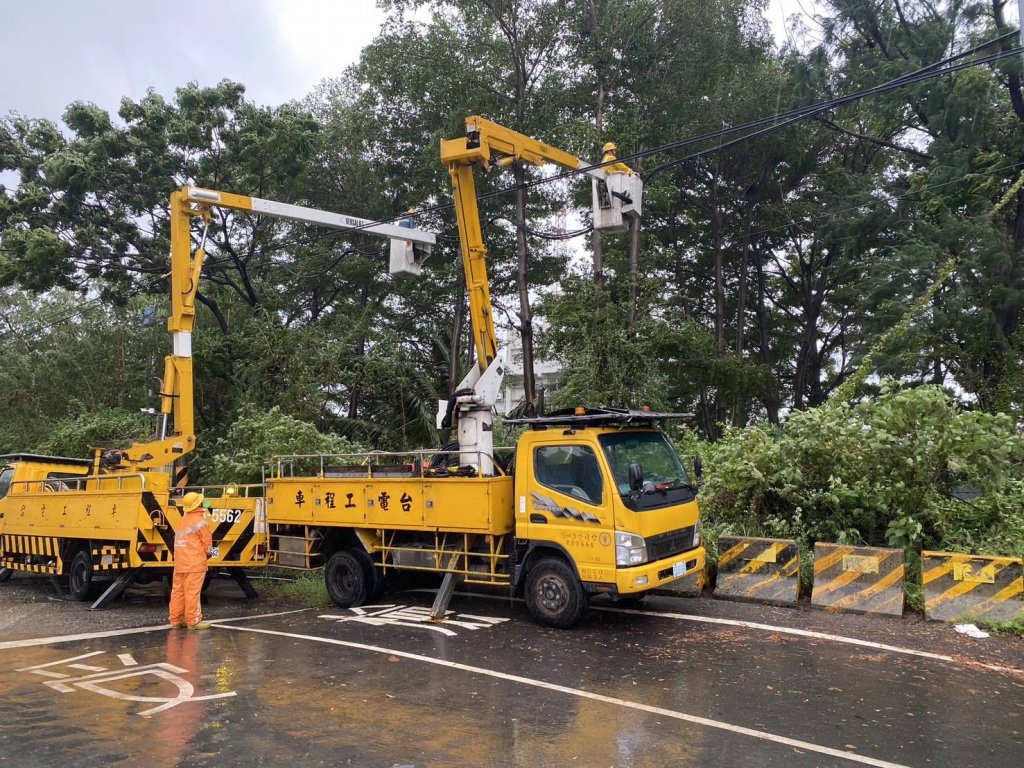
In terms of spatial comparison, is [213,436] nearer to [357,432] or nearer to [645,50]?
[357,432]

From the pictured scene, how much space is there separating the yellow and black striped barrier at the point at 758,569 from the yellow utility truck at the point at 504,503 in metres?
1.21

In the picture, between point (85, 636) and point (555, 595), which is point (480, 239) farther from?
point (85, 636)

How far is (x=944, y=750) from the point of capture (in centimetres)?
485

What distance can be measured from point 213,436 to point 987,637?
19.3 m

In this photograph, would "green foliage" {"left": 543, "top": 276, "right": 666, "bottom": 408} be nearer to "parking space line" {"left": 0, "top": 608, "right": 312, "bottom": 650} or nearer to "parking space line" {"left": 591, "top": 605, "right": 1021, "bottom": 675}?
"parking space line" {"left": 591, "top": 605, "right": 1021, "bottom": 675}

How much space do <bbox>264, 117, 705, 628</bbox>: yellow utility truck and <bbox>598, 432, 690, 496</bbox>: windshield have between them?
0.05ft

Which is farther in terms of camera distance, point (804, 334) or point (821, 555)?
point (804, 334)

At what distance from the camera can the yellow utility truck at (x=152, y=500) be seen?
34.9 feet

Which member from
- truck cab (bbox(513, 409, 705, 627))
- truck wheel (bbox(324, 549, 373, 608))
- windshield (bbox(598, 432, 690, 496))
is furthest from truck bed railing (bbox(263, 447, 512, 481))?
windshield (bbox(598, 432, 690, 496))

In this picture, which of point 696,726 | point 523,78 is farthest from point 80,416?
point 696,726

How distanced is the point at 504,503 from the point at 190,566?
4051 mm

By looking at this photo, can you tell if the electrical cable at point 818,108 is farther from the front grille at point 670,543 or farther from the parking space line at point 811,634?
the parking space line at point 811,634

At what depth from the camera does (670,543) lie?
8.11m

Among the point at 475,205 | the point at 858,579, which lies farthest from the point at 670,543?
the point at 475,205
